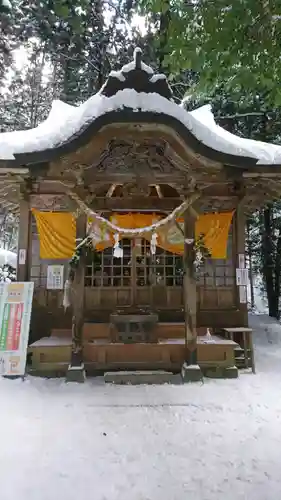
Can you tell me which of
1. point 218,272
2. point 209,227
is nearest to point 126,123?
point 209,227

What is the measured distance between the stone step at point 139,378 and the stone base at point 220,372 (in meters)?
0.68

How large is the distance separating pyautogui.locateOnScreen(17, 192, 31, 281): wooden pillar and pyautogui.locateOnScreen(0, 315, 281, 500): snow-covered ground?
2641mm

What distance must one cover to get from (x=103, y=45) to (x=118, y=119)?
39.2 ft

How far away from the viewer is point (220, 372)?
7262 mm

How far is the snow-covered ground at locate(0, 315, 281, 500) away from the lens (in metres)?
3.40

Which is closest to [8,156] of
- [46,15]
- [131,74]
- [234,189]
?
[131,74]

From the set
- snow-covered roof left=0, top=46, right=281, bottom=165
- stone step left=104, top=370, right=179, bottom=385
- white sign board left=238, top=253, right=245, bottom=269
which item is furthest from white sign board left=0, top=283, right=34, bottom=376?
white sign board left=238, top=253, right=245, bottom=269

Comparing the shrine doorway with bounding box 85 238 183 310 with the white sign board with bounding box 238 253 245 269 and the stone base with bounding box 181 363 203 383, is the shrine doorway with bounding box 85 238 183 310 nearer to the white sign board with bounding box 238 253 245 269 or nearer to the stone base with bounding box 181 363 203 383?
the white sign board with bounding box 238 253 245 269

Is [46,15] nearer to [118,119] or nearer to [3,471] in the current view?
[118,119]

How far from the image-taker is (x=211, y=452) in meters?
4.14

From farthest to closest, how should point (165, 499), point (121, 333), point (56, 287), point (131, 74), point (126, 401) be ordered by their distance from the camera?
point (56, 287) → point (121, 333) → point (131, 74) → point (126, 401) → point (165, 499)

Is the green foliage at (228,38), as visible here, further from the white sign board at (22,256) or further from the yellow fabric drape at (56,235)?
the white sign board at (22,256)

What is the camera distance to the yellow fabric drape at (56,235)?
864 centimetres

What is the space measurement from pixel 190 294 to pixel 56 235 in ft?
11.4
